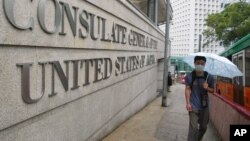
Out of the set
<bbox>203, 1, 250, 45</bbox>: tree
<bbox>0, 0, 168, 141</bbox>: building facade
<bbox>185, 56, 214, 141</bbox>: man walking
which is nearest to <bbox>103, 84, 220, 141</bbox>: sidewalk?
<bbox>0, 0, 168, 141</bbox>: building facade

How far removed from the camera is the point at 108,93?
31.4 ft

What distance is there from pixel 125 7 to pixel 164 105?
8.51 metres

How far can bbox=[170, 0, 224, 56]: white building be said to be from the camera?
10844 cm

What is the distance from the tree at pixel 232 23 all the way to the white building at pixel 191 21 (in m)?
62.0

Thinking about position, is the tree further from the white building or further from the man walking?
the white building

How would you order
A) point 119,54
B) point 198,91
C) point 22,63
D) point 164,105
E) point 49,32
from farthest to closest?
point 164,105, point 119,54, point 198,91, point 49,32, point 22,63

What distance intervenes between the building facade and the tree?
104ft

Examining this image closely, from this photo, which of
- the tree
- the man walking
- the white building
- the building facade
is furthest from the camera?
the white building

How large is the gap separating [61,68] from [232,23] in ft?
125

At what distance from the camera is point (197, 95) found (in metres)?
7.89

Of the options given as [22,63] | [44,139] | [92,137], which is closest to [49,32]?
[22,63]

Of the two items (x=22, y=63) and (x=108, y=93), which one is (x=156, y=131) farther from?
(x=22, y=63)

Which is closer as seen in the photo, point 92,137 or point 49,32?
point 49,32

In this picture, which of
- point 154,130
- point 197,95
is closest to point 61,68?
point 197,95
